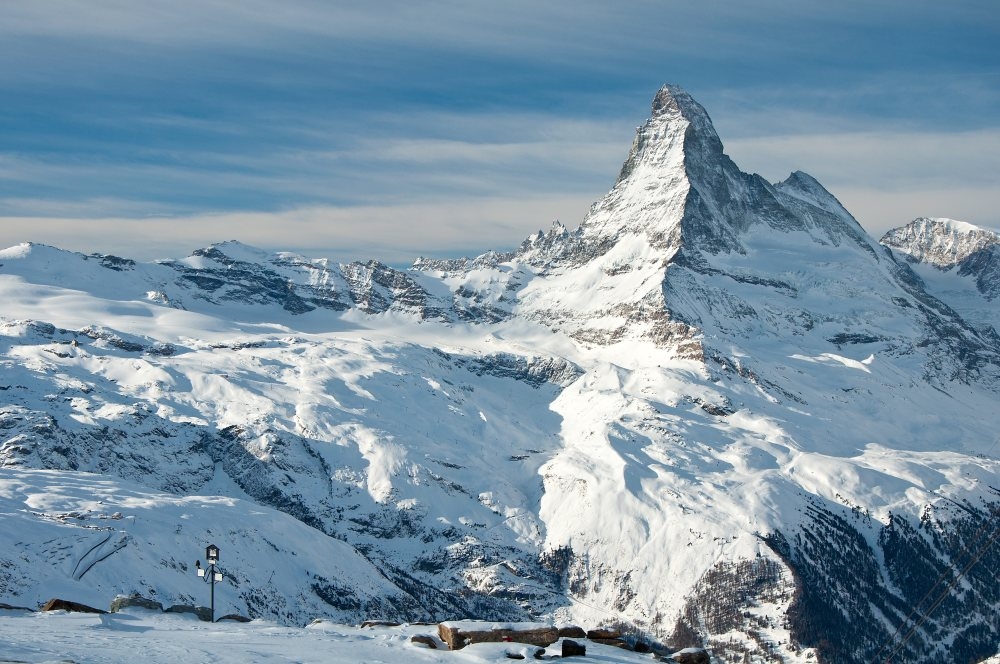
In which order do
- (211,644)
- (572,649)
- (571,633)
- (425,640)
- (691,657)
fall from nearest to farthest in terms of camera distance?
1. (572,649)
2. (211,644)
3. (425,640)
4. (691,657)
5. (571,633)

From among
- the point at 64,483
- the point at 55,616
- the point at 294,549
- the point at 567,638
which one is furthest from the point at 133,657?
the point at 64,483

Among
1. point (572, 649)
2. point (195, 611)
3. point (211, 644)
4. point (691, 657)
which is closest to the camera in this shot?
point (572, 649)

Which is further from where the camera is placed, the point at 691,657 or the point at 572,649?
the point at 691,657

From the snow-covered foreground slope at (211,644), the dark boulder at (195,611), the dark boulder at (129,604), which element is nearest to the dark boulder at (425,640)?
the snow-covered foreground slope at (211,644)

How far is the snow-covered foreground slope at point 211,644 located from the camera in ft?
167

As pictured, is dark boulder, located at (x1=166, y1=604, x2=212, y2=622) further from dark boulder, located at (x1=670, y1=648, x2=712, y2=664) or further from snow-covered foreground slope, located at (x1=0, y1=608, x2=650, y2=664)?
dark boulder, located at (x1=670, y1=648, x2=712, y2=664)

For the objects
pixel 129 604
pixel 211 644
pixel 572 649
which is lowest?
pixel 129 604

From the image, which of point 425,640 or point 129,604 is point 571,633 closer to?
point 425,640

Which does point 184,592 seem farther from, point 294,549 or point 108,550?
point 294,549

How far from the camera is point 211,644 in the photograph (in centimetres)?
5522

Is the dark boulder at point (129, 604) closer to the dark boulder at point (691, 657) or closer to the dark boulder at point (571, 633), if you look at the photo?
the dark boulder at point (571, 633)

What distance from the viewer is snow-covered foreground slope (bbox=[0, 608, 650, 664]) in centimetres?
5094

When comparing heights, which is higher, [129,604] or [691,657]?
[691,657]

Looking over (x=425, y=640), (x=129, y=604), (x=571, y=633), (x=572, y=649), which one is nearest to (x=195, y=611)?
(x=129, y=604)
